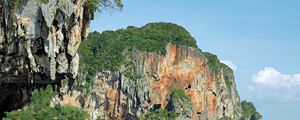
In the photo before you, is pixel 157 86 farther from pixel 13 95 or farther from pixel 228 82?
pixel 13 95

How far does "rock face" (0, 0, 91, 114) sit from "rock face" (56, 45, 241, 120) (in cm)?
5655

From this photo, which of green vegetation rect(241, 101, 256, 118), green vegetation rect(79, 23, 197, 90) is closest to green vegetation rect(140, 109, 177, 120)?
green vegetation rect(79, 23, 197, 90)

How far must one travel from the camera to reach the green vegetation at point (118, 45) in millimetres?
75312

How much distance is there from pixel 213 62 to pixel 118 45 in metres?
13.7

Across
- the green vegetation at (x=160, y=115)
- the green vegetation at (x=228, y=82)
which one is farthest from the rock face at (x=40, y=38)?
the green vegetation at (x=228, y=82)

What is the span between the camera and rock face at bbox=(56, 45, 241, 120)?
7406cm

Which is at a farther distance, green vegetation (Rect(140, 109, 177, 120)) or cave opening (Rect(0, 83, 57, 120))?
green vegetation (Rect(140, 109, 177, 120))

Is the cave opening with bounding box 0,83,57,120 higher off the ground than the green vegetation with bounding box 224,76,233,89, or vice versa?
the green vegetation with bounding box 224,76,233,89

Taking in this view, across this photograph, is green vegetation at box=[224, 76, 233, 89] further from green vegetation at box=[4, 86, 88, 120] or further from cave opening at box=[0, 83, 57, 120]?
cave opening at box=[0, 83, 57, 120]

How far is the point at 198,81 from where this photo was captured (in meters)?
77.6

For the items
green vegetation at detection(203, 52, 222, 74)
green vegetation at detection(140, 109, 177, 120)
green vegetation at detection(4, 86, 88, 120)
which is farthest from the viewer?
green vegetation at detection(203, 52, 222, 74)

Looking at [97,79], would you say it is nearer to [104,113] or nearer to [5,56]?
[104,113]

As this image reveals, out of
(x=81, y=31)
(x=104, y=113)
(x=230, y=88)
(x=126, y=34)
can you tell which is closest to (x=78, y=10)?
(x=81, y=31)

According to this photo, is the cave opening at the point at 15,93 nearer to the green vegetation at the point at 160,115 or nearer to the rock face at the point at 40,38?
the rock face at the point at 40,38
